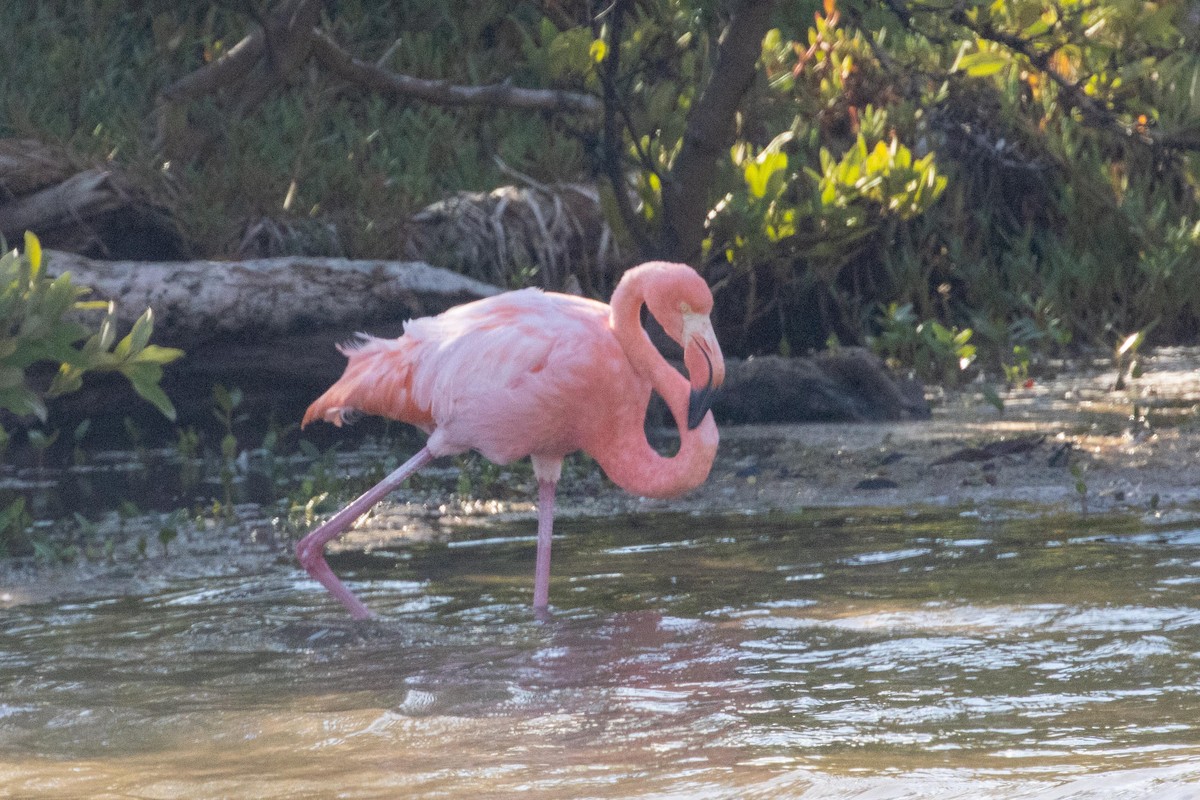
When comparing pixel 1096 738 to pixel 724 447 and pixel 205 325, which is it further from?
pixel 205 325

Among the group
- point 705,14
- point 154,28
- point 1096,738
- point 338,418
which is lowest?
point 1096,738

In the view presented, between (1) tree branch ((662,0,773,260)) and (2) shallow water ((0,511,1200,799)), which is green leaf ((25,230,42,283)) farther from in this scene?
(1) tree branch ((662,0,773,260))

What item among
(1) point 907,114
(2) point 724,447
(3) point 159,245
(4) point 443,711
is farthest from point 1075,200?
(4) point 443,711

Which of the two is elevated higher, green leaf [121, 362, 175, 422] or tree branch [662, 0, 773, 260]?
tree branch [662, 0, 773, 260]

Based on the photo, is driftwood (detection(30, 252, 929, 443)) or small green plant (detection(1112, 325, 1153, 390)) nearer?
driftwood (detection(30, 252, 929, 443))

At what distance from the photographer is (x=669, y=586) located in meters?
5.02

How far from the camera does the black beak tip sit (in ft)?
15.9

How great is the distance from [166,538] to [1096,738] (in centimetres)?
347

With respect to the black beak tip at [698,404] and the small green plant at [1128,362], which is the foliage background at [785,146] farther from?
the black beak tip at [698,404]

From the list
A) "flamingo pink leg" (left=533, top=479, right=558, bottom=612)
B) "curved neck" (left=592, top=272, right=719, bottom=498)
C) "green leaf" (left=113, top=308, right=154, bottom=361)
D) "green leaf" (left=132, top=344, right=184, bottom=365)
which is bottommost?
"flamingo pink leg" (left=533, top=479, right=558, bottom=612)

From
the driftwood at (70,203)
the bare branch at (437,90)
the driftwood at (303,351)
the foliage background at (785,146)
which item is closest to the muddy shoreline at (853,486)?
the driftwood at (303,351)

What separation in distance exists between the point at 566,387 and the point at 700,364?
1.28ft

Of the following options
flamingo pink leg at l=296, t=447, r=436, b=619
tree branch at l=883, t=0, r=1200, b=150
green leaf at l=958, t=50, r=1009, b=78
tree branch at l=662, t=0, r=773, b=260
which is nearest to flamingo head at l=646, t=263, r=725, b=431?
flamingo pink leg at l=296, t=447, r=436, b=619

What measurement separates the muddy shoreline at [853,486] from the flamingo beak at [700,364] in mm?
1483
